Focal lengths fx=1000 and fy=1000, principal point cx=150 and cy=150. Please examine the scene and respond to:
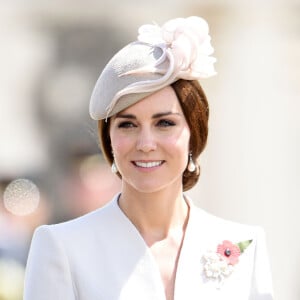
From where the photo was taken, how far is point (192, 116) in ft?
7.75

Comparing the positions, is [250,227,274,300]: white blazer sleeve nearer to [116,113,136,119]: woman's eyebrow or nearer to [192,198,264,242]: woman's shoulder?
[192,198,264,242]: woman's shoulder

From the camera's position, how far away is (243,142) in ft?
15.5

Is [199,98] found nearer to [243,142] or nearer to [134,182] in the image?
[134,182]

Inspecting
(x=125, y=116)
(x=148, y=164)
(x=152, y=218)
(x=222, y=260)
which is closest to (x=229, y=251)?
(x=222, y=260)

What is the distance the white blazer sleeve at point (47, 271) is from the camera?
2.24m

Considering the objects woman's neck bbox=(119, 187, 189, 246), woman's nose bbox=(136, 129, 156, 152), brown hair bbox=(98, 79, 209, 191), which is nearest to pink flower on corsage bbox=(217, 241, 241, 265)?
woman's neck bbox=(119, 187, 189, 246)

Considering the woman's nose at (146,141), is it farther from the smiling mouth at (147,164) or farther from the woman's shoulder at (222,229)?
the woman's shoulder at (222,229)

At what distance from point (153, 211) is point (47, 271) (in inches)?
11.9

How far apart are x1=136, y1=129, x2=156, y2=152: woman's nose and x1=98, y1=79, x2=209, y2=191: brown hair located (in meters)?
0.12

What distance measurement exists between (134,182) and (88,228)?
165mm

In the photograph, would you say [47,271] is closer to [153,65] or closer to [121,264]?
[121,264]

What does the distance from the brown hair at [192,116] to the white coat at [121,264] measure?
0.15m

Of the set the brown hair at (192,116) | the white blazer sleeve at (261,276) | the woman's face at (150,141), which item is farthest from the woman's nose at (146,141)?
the white blazer sleeve at (261,276)

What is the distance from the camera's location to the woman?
2.28 meters
